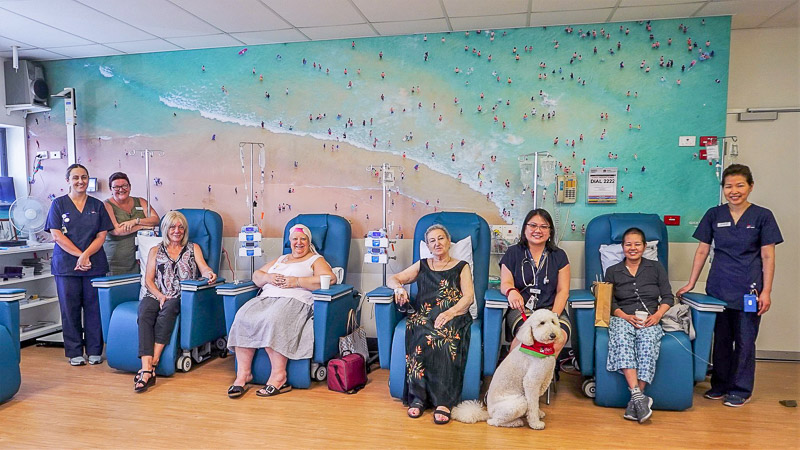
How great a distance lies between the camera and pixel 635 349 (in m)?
2.74

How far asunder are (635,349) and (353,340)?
1727 mm

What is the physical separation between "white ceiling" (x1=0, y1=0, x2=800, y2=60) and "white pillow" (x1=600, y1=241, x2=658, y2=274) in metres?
1.58

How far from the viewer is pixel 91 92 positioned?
14.6 ft

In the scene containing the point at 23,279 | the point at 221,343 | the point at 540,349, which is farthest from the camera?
the point at 23,279

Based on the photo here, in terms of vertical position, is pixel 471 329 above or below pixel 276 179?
below

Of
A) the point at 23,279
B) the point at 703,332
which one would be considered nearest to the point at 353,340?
the point at 703,332

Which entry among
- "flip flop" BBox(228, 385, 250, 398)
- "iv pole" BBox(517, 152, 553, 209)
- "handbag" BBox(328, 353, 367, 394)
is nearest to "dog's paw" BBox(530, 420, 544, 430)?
"handbag" BBox(328, 353, 367, 394)

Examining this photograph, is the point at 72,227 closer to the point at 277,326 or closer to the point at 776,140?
the point at 277,326

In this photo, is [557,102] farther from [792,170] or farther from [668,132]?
[792,170]

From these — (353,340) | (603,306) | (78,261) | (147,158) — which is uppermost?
(147,158)

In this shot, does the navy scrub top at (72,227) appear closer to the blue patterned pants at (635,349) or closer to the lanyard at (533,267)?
the lanyard at (533,267)

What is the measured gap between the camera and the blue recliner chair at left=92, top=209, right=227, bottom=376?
329 cm

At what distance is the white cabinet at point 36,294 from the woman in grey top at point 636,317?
14.7 feet

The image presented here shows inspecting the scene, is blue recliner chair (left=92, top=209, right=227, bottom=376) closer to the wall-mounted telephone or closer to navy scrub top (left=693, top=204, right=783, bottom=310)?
the wall-mounted telephone
